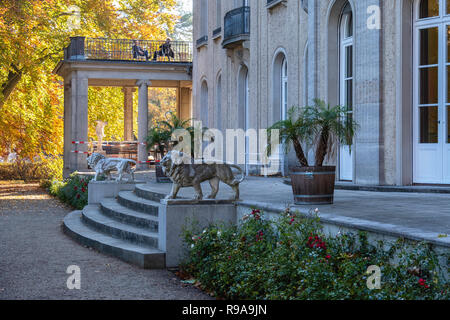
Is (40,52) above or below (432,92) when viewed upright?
above

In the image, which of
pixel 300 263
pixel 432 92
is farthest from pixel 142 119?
pixel 300 263

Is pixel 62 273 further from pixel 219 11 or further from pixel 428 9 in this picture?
pixel 219 11

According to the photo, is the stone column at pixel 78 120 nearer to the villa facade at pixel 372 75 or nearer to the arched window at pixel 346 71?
the villa facade at pixel 372 75

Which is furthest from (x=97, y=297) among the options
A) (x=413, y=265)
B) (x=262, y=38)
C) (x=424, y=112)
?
(x=262, y=38)

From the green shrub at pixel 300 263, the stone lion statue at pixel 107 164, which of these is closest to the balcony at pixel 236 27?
the stone lion statue at pixel 107 164

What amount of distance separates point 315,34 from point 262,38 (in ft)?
18.3

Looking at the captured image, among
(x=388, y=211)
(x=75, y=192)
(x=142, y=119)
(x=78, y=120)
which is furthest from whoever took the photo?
(x=142, y=119)

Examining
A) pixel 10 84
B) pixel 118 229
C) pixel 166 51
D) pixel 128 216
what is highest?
pixel 166 51

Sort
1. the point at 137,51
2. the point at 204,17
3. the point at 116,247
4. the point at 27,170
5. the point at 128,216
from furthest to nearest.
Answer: the point at 27,170 < the point at 137,51 < the point at 204,17 < the point at 128,216 < the point at 116,247

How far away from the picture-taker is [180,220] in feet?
28.7

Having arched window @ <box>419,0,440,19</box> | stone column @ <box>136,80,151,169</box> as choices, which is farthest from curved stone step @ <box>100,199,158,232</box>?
stone column @ <box>136,80,151,169</box>

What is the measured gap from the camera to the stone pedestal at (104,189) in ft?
49.1

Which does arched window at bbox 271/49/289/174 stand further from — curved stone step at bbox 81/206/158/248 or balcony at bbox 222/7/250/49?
curved stone step at bbox 81/206/158/248

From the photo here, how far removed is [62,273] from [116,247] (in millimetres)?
1259
